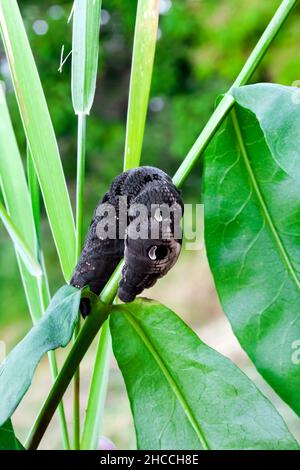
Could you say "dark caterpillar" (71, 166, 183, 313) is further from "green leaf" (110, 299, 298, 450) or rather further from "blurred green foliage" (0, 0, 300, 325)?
"blurred green foliage" (0, 0, 300, 325)

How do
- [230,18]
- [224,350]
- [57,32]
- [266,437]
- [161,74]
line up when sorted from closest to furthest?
1. [266,437]
2. [224,350]
3. [230,18]
4. [57,32]
5. [161,74]

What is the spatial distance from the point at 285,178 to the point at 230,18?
6.78 ft

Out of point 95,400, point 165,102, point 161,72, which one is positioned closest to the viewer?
point 95,400

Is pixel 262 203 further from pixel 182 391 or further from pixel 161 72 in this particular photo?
pixel 161 72

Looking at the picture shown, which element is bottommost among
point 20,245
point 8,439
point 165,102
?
point 8,439

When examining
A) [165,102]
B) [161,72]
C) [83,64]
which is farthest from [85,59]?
[165,102]

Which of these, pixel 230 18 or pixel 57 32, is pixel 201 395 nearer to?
pixel 230 18

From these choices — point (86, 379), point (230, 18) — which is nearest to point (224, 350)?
point (86, 379)

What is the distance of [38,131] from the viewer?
36cm

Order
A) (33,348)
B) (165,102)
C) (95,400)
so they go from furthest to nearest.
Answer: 1. (165,102)
2. (95,400)
3. (33,348)

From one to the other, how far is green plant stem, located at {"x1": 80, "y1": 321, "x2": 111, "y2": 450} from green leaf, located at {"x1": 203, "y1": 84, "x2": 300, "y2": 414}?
0.10m

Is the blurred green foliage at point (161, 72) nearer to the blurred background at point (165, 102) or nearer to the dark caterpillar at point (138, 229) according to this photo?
the blurred background at point (165, 102)

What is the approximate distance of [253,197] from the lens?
1.11 ft

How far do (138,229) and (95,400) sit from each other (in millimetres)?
154
